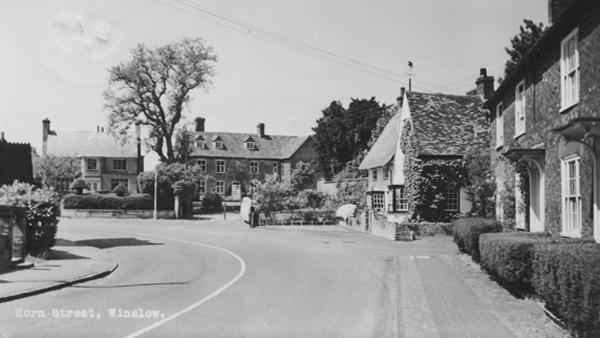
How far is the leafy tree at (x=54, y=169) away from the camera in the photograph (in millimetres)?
75375

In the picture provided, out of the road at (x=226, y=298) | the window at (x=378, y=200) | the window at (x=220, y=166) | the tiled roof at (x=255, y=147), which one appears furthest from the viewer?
the tiled roof at (x=255, y=147)

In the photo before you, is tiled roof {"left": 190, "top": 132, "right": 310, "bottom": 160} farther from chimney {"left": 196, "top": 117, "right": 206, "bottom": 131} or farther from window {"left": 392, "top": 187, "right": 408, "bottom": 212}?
window {"left": 392, "top": 187, "right": 408, "bottom": 212}

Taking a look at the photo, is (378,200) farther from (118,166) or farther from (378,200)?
(118,166)

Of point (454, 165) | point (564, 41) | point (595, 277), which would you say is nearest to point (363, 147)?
point (454, 165)

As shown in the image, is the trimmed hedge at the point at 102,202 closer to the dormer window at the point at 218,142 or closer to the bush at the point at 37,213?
the dormer window at the point at 218,142

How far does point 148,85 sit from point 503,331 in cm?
5705

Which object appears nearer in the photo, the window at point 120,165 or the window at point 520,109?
the window at point 520,109

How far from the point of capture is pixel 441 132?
116 feet

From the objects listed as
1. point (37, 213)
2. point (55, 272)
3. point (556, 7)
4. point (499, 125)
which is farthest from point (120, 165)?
point (556, 7)

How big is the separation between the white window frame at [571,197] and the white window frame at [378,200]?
2798 cm

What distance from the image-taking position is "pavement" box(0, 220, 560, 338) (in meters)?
9.61

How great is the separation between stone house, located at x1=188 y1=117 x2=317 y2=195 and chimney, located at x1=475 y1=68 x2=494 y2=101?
4169cm

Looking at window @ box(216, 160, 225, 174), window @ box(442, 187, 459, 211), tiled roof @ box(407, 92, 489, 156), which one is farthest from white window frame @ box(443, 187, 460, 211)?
window @ box(216, 160, 225, 174)

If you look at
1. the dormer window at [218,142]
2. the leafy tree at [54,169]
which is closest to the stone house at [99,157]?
the leafy tree at [54,169]
